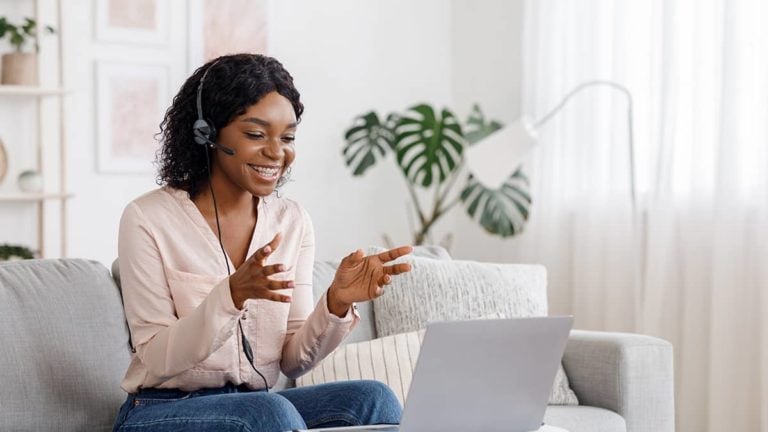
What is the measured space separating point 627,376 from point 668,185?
4.38 ft

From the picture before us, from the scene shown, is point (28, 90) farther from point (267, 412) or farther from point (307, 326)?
point (267, 412)

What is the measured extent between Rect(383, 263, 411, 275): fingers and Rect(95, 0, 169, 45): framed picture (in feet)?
9.60

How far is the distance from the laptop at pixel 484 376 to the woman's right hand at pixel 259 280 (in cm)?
22

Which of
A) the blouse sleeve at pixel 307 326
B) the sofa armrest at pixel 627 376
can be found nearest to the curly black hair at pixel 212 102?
the blouse sleeve at pixel 307 326

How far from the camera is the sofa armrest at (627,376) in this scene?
270 centimetres

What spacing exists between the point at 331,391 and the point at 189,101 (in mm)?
587

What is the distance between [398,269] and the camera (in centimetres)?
174

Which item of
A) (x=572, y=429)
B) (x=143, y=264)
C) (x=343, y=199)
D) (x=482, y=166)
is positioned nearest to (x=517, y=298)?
(x=572, y=429)

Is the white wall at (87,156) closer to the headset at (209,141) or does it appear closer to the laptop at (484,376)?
the headset at (209,141)

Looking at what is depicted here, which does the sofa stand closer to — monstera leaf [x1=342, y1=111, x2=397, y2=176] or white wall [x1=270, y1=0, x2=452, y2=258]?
monstera leaf [x1=342, y1=111, x2=397, y2=176]

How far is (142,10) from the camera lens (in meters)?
4.45

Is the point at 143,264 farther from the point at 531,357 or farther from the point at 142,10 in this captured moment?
the point at 142,10

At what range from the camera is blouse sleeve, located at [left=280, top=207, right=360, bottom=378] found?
1.94 m

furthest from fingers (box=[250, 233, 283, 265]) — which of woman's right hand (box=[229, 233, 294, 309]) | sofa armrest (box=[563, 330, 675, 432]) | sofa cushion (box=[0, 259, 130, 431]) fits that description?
sofa armrest (box=[563, 330, 675, 432])
